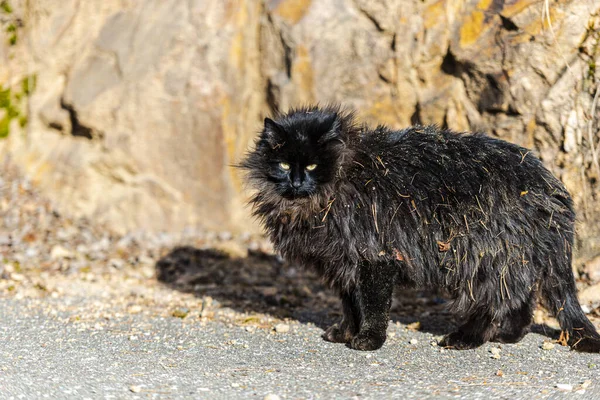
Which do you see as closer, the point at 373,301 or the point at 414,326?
the point at 373,301

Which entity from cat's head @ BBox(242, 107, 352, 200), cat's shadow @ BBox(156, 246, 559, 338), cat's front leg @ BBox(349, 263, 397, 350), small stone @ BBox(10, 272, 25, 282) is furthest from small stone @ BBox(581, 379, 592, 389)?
small stone @ BBox(10, 272, 25, 282)

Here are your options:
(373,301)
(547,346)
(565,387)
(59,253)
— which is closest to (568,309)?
(547,346)

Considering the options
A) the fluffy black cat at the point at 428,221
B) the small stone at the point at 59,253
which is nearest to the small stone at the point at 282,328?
the fluffy black cat at the point at 428,221

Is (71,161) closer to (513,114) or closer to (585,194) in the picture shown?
(513,114)

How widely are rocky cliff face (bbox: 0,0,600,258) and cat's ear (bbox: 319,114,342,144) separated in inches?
93.2

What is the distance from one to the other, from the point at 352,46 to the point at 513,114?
221cm

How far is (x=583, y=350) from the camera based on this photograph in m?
4.42

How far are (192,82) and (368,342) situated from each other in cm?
455

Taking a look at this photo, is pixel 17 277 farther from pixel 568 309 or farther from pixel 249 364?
pixel 568 309

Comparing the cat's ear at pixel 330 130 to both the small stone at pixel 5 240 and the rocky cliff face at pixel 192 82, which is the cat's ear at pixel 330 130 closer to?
the rocky cliff face at pixel 192 82

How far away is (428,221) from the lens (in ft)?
14.5

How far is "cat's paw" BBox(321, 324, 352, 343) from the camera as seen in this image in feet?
15.7

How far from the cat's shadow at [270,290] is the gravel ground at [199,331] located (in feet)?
0.06

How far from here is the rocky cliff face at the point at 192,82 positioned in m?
7.05
